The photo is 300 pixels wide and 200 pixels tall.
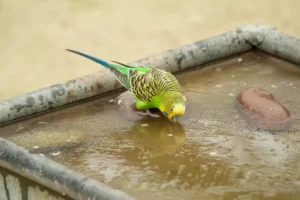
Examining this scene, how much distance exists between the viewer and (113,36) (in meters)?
4.35

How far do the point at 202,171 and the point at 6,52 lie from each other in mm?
2577

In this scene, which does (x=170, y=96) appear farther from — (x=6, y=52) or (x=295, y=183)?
(x=6, y=52)

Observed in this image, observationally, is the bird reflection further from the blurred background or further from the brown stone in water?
the blurred background

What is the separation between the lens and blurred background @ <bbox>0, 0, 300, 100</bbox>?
3.99 metres

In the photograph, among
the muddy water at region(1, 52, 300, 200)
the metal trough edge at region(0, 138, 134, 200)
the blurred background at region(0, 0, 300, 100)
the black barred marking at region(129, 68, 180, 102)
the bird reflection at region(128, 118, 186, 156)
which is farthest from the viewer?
the blurred background at region(0, 0, 300, 100)

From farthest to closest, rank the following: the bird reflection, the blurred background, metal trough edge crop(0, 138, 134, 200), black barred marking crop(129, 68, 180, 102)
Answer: the blurred background
black barred marking crop(129, 68, 180, 102)
the bird reflection
metal trough edge crop(0, 138, 134, 200)

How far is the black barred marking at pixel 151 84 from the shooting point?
2.07 m

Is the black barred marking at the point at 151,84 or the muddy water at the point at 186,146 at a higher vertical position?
the black barred marking at the point at 151,84

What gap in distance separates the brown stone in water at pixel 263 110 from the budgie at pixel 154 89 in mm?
212

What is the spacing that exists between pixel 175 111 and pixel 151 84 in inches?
4.7

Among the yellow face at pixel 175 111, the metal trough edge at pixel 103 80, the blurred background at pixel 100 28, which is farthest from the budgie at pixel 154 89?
the blurred background at pixel 100 28

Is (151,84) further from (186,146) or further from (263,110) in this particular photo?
(263,110)

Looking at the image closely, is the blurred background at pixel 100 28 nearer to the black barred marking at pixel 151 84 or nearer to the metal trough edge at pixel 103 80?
the metal trough edge at pixel 103 80

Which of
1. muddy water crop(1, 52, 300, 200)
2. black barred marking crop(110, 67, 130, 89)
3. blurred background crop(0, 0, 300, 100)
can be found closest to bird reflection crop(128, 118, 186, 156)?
muddy water crop(1, 52, 300, 200)
